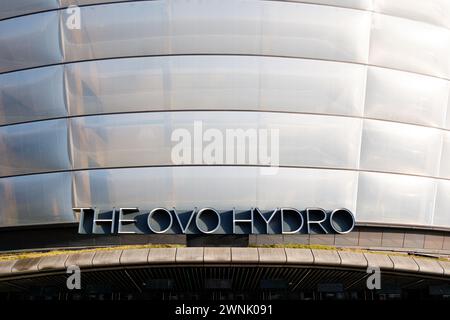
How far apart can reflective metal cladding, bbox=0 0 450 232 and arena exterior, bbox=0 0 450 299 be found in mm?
67

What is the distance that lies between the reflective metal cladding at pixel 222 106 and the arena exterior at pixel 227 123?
0.07 metres

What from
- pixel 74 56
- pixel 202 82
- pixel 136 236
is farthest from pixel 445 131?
pixel 74 56

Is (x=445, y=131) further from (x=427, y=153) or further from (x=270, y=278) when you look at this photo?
(x=270, y=278)

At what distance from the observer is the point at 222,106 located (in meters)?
25.9

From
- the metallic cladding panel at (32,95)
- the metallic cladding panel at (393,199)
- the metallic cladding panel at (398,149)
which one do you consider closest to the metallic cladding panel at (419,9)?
the metallic cladding panel at (398,149)

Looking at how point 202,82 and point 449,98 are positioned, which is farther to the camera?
point 449,98

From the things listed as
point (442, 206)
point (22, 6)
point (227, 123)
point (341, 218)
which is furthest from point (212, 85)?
point (442, 206)

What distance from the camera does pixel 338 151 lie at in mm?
26219

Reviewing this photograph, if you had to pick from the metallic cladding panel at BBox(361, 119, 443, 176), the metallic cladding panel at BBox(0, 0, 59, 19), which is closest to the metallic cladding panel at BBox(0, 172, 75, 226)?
the metallic cladding panel at BBox(0, 0, 59, 19)

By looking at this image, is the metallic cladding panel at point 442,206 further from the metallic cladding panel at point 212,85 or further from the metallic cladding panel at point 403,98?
the metallic cladding panel at point 212,85

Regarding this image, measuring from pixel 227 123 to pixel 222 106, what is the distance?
947 millimetres

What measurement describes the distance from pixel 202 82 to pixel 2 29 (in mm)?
11910

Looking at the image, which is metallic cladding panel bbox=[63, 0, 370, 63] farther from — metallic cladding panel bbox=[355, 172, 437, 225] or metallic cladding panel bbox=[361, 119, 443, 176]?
metallic cladding panel bbox=[355, 172, 437, 225]

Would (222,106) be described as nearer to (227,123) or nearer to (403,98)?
(227,123)
